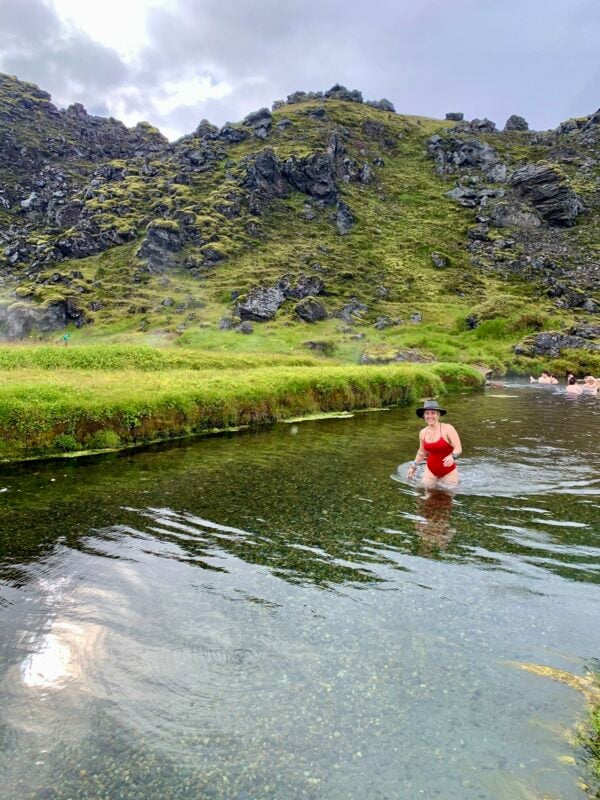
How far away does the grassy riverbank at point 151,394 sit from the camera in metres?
21.9

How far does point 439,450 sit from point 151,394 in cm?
1554

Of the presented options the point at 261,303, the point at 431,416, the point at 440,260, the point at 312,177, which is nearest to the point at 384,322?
the point at 261,303

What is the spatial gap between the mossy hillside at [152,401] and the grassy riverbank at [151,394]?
0.15 feet

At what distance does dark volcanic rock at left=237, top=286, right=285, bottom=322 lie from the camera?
94312mm

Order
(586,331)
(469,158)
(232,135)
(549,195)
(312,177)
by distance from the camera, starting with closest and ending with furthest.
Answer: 1. (586,331)
2. (549,195)
3. (312,177)
4. (232,135)
5. (469,158)

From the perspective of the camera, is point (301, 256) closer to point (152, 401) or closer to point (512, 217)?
point (512, 217)

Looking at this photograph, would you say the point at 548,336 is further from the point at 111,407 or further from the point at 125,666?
the point at 125,666

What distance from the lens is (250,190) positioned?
151 m

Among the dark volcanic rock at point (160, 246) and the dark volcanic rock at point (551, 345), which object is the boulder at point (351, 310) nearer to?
the dark volcanic rock at point (551, 345)

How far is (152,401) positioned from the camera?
25906mm

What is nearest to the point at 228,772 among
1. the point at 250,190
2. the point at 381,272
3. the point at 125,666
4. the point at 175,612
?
the point at 125,666

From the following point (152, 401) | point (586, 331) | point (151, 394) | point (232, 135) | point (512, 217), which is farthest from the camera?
point (232, 135)

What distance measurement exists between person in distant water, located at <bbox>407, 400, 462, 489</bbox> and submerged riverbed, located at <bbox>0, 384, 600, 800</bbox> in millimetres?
770

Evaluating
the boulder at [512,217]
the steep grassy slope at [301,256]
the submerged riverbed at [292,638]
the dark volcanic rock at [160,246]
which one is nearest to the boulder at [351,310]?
the steep grassy slope at [301,256]
